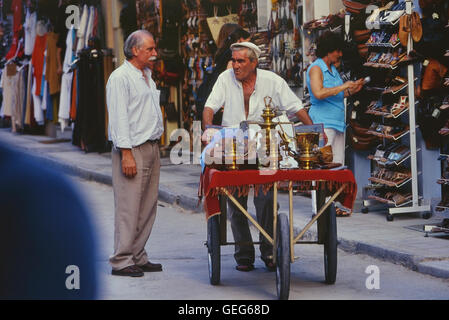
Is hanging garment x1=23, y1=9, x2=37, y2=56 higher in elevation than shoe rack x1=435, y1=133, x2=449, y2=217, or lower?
higher

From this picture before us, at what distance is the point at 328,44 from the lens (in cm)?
977

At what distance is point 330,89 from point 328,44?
466 millimetres

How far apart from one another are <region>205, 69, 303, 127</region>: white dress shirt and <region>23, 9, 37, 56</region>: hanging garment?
15572mm

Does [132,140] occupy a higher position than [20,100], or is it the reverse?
[20,100]

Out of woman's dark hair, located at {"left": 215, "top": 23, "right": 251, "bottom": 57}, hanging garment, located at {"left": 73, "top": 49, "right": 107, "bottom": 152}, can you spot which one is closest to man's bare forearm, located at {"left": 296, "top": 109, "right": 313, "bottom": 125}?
woman's dark hair, located at {"left": 215, "top": 23, "right": 251, "bottom": 57}

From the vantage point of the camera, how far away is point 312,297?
652 cm

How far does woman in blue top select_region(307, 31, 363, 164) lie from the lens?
9688 mm

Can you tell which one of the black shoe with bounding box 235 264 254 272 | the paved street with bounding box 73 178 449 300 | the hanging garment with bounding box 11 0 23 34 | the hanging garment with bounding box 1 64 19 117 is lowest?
the paved street with bounding box 73 178 449 300

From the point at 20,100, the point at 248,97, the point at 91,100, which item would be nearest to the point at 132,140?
the point at 248,97

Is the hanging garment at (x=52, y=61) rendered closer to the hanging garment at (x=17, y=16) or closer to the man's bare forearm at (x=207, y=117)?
the hanging garment at (x=17, y=16)

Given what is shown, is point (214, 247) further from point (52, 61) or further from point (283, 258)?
point (52, 61)

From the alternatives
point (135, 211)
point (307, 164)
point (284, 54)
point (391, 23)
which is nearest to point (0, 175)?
point (307, 164)

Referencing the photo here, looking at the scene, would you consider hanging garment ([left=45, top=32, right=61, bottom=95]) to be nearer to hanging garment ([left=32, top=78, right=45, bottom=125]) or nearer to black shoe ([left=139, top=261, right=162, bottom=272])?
hanging garment ([left=32, top=78, right=45, bottom=125])

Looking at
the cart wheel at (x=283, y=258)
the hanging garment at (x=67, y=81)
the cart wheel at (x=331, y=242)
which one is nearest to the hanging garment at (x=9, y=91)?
the hanging garment at (x=67, y=81)
